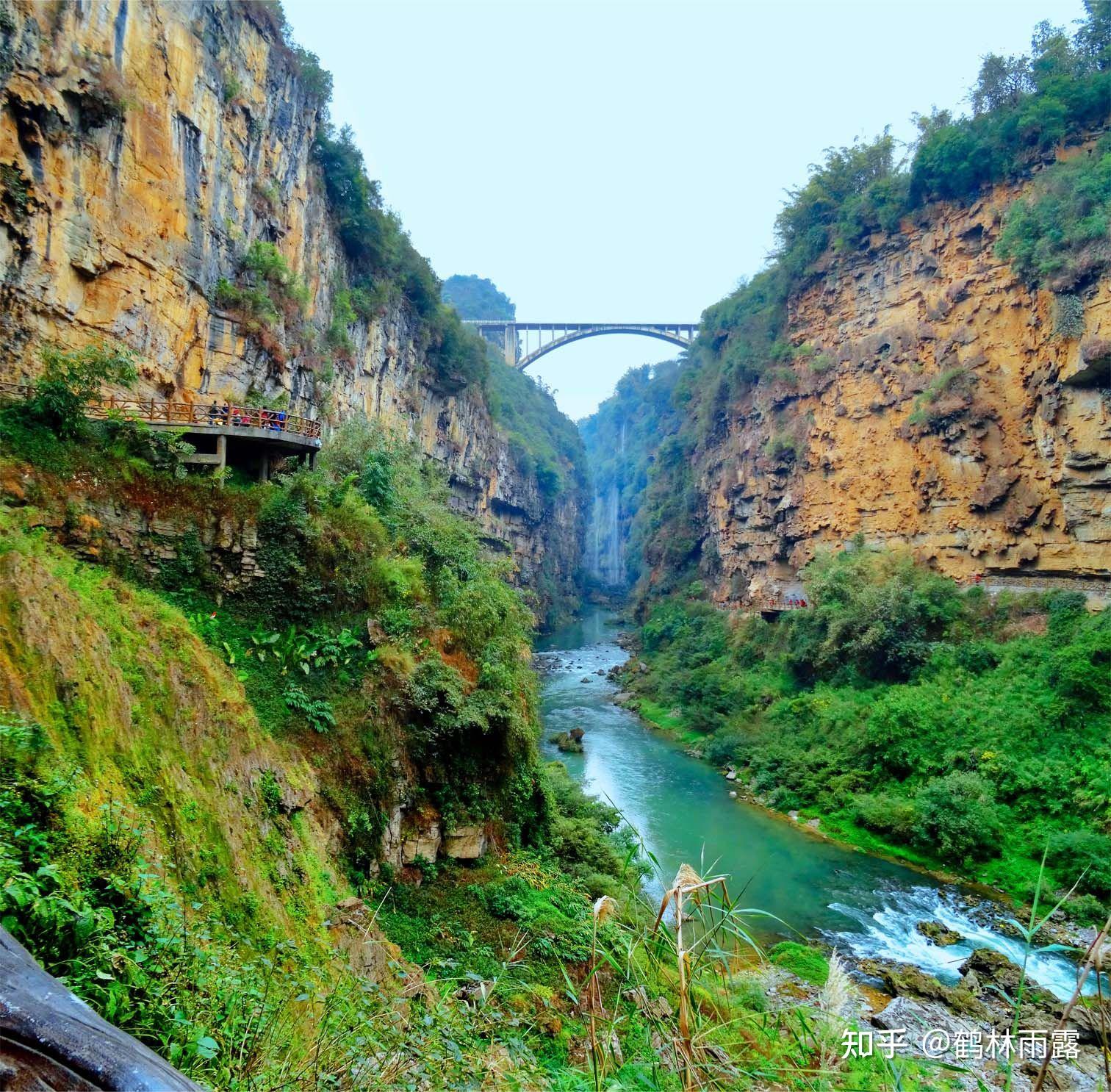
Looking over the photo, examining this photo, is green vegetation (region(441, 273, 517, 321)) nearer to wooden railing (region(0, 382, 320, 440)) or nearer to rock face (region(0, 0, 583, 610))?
rock face (region(0, 0, 583, 610))

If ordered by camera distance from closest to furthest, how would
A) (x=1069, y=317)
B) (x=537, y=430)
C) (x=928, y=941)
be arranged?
(x=928, y=941) → (x=1069, y=317) → (x=537, y=430)

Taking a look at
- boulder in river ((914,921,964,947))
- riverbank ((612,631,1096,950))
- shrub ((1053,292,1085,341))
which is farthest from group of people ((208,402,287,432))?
shrub ((1053,292,1085,341))

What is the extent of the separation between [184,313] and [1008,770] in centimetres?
1924

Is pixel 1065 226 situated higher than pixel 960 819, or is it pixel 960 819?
pixel 1065 226

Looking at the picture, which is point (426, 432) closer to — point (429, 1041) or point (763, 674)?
point (763, 674)

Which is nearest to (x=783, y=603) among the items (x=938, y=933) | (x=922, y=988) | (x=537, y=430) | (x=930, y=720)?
(x=930, y=720)

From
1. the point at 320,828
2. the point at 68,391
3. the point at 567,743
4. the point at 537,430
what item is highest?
the point at 537,430

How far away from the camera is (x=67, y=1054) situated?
1765mm

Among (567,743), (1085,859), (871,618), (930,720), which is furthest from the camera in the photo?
(567,743)

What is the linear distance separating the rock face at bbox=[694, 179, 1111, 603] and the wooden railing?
18.5m

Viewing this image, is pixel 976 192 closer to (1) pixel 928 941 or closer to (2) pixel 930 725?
(2) pixel 930 725

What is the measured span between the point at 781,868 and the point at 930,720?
5428 millimetres

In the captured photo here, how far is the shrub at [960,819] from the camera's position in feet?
41.0

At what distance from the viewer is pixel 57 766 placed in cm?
396
